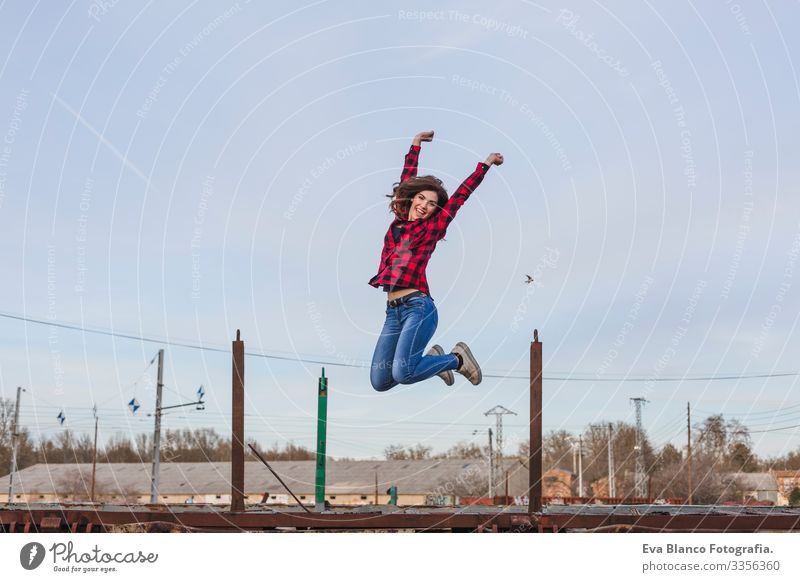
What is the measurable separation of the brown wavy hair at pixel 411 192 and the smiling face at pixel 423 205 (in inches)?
2.1

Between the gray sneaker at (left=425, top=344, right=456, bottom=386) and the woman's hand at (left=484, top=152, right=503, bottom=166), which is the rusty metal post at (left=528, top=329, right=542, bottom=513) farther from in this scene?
the woman's hand at (left=484, top=152, right=503, bottom=166)

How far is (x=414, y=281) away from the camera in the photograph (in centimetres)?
1625

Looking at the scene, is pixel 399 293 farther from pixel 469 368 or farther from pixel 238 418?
pixel 238 418

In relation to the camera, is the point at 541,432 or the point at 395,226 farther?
the point at 541,432

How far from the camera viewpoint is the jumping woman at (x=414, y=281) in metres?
15.9

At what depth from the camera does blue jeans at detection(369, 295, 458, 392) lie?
15.7 meters

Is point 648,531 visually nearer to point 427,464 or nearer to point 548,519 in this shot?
point 548,519

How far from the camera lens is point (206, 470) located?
259ft

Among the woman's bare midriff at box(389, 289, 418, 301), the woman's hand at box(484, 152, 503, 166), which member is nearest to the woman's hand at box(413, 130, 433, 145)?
the woman's hand at box(484, 152, 503, 166)

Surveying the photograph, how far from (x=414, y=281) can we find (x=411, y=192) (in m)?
1.59

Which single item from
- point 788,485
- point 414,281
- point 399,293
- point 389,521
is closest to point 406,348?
point 399,293
